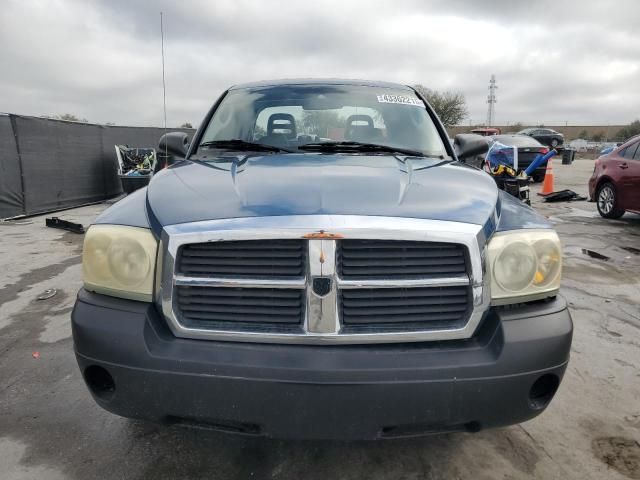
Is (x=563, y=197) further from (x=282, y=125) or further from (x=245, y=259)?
(x=245, y=259)

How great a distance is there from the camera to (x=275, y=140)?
3000mm

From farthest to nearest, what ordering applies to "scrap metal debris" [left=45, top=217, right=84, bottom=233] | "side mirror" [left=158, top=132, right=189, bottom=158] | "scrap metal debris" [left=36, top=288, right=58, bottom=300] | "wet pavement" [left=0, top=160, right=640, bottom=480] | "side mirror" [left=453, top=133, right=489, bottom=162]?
1. "scrap metal debris" [left=45, top=217, right=84, bottom=233]
2. "scrap metal debris" [left=36, top=288, right=58, bottom=300]
3. "side mirror" [left=158, top=132, right=189, bottom=158]
4. "side mirror" [left=453, top=133, right=489, bottom=162]
5. "wet pavement" [left=0, top=160, right=640, bottom=480]

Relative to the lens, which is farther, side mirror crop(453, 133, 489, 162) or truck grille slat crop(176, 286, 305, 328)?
side mirror crop(453, 133, 489, 162)

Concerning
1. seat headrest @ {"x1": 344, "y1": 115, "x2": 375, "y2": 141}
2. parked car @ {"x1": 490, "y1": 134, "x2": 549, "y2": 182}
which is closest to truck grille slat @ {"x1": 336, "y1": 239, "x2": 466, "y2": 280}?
seat headrest @ {"x1": 344, "y1": 115, "x2": 375, "y2": 141}

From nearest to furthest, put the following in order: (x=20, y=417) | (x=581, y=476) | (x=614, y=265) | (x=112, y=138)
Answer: (x=581, y=476)
(x=20, y=417)
(x=614, y=265)
(x=112, y=138)

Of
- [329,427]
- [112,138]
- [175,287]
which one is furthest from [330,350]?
[112,138]

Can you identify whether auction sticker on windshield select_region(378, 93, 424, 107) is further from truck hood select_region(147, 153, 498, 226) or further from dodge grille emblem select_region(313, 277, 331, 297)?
dodge grille emblem select_region(313, 277, 331, 297)

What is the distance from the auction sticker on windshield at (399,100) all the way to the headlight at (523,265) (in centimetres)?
163

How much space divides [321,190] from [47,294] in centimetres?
399

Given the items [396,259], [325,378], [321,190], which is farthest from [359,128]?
[325,378]

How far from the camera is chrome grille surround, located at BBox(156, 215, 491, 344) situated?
69.1 inches

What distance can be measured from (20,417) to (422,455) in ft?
7.00

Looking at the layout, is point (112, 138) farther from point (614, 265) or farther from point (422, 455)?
point (422, 455)

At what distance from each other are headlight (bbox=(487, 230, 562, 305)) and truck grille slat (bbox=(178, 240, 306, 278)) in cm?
75
